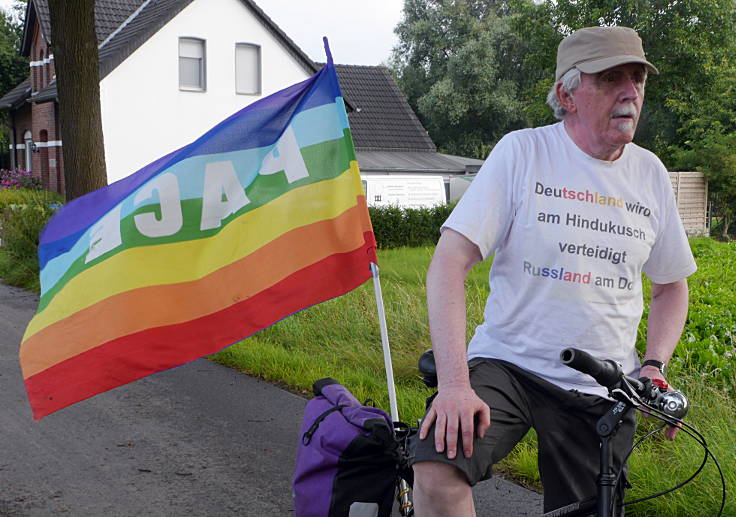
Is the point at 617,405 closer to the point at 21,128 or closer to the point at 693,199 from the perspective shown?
the point at 693,199

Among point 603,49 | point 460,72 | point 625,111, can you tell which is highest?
point 460,72

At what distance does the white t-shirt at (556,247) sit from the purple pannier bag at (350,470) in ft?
1.31

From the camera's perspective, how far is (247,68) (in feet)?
108

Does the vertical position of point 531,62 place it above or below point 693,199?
above

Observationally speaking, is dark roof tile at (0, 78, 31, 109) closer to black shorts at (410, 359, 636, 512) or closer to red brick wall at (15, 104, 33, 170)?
red brick wall at (15, 104, 33, 170)

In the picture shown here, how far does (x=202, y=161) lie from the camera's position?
4.46m

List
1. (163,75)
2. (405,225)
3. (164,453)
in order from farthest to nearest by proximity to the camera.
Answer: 1. (163,75)
2. (405,225)
3. (164,453)

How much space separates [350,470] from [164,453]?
10.7ft

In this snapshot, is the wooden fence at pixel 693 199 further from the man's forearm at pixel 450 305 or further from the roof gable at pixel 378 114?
the man's forearm at pixel 450 305

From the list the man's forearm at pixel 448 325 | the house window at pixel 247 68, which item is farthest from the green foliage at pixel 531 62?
the man's forearm at pixel 448 325

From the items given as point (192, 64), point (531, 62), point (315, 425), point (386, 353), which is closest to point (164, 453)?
point (386, 353)

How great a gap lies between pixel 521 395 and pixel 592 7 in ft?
101

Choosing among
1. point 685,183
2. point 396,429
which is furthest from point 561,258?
point 685,183

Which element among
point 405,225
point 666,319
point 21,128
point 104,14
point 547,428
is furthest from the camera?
point 21,128
